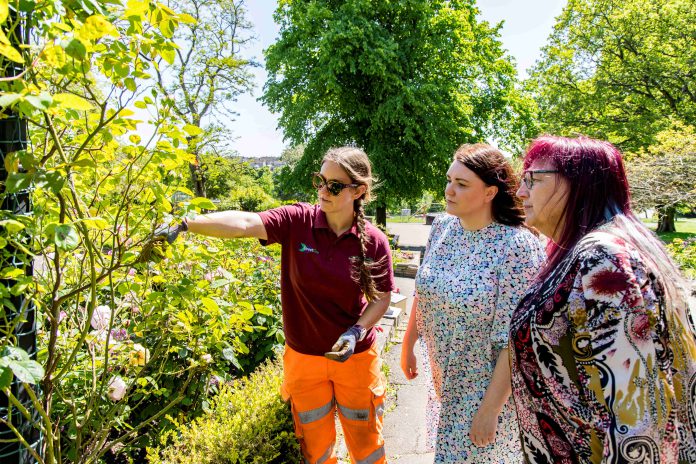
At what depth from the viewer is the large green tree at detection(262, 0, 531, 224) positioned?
619 inches

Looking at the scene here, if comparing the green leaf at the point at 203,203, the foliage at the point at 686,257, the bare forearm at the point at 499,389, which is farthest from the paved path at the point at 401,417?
the foliage at the point at 686,257

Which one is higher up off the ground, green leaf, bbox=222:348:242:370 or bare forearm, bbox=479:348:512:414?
bare forearm, bbox=479:348:512:414

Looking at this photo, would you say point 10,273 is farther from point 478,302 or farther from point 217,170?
point 217,170

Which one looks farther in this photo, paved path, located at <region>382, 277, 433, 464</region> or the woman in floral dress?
paved path, located at <region>382, 277, 433, 464</region>

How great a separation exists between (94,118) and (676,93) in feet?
82.1

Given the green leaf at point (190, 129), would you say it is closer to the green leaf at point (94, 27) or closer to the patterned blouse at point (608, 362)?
the green leaf at point (94, 27)

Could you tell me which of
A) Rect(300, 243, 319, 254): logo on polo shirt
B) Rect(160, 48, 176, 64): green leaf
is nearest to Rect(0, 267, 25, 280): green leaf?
Rect(160, 48, 176, 64): green leaf

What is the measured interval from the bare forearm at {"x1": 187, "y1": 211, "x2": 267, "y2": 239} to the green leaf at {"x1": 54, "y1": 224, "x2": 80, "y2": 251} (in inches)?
27.8

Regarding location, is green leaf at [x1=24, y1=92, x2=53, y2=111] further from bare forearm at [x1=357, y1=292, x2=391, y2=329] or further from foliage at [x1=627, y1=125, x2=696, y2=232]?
foliage at [x1=627, y1=125, x2=696, y2=232]

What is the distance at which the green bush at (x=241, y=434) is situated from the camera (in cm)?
209

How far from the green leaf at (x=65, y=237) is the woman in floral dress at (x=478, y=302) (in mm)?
1562

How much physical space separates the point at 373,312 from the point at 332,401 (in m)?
0.54

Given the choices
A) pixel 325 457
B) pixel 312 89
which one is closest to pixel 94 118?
pixel 325 457

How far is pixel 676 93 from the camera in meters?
20.1
